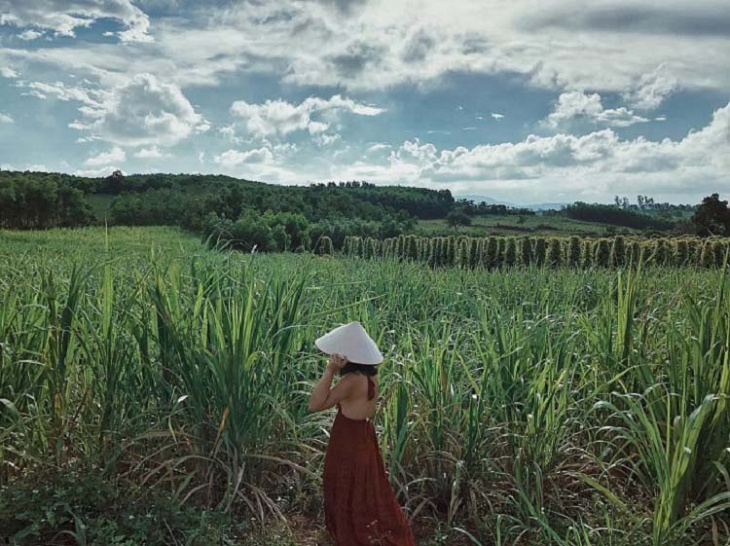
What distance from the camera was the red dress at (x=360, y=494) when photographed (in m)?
2.96

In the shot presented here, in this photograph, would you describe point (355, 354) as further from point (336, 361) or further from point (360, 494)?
point (360, 494)

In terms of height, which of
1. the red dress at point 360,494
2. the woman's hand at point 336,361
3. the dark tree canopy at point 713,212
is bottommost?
the red dress at point 360,494

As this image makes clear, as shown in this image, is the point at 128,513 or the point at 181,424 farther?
the point at 181,424

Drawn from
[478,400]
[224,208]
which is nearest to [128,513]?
[478,400]

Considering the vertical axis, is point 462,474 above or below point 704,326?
below

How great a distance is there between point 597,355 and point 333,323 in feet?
6.49

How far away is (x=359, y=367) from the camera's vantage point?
9.72ft

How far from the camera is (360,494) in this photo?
2953 millimetres

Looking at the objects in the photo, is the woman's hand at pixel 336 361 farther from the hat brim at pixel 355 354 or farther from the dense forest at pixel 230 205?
the dense forest at pixel 230 205

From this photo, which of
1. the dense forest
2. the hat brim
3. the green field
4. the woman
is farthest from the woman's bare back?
the dense forest

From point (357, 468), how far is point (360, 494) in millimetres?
116

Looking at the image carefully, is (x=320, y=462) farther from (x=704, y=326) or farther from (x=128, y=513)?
(x=704, y=326)

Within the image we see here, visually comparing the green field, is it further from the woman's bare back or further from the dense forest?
the dense forest

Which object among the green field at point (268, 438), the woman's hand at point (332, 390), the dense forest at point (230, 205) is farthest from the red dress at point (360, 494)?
the dense forest at point (230, 205)
